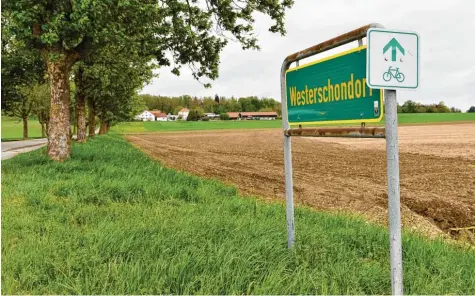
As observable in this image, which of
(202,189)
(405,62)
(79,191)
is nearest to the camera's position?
(405,62)

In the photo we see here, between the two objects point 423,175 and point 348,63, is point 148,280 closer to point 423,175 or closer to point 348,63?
point 348,63

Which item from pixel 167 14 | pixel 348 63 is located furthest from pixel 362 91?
pixel 167 14

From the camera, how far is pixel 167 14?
42.9 ft

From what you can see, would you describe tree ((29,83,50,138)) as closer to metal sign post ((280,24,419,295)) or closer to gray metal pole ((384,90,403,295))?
metal sign post ((280,24,419,295))

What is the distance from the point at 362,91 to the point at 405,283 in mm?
1790

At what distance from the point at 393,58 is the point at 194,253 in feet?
7.48

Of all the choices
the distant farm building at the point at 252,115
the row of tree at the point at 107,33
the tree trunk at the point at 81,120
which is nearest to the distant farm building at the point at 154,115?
the distant farm building at the point at 252,115

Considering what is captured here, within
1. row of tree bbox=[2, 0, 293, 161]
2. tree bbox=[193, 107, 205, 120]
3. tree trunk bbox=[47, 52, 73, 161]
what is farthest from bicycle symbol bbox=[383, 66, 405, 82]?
tree bbox=[193, 107, 205, 120]

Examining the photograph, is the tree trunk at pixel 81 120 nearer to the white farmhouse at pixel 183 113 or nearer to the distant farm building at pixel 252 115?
the distant farm building at pixel 252 115

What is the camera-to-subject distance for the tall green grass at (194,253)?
3.19 metres

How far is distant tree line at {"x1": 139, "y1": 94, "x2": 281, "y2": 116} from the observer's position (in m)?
148

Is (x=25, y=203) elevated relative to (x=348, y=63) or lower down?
lower down

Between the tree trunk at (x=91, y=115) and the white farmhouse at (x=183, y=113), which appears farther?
the white farmhouse at (x=183, y=113)

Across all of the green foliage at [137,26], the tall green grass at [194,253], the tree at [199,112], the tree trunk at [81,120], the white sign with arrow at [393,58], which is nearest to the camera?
the white sign with arrow at [393,58]
